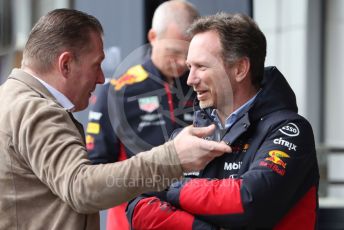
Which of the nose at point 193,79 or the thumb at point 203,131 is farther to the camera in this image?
the nose at point 193,79

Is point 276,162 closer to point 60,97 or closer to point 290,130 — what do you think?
point 290,130

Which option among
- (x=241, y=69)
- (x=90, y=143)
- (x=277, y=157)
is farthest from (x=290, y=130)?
(x=90, y=143)

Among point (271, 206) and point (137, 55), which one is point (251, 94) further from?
point (137, 55)

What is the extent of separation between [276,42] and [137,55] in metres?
0.89

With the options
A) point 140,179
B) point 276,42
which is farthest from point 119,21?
point 140,179

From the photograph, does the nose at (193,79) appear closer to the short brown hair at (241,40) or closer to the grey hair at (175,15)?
the short brown hair at (241,40)

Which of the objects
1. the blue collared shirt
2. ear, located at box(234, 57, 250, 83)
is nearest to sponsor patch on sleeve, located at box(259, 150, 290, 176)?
ear, located at box(234, 57, 250, 83)

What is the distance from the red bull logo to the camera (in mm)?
2312

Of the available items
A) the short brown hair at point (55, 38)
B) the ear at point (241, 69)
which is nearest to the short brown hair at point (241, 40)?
the ear at point (241, 69)

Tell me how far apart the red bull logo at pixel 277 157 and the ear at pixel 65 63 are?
0.75 metres

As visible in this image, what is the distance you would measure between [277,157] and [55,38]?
853mm

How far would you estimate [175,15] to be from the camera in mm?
3854

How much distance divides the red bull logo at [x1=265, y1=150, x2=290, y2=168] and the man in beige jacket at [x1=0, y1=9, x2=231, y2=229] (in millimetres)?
419

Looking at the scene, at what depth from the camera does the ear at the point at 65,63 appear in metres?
2.25
